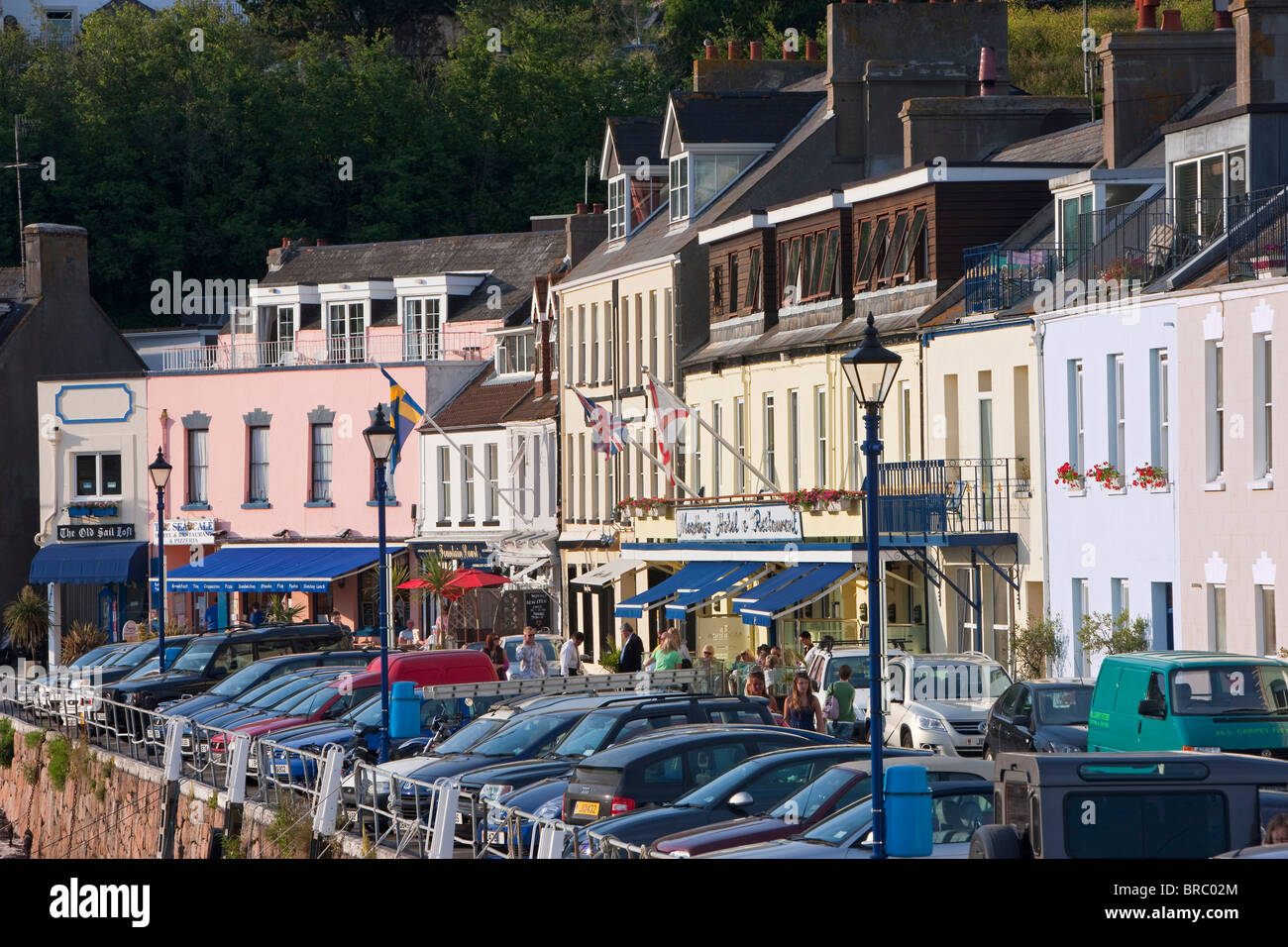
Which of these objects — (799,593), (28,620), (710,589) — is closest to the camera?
(799,593)

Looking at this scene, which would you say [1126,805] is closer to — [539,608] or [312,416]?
[539,608]

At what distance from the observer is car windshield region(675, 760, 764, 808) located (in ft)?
60.2

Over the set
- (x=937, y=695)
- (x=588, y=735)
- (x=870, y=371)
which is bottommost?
(x=937, y=695)

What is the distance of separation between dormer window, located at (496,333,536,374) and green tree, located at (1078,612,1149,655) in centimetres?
2891

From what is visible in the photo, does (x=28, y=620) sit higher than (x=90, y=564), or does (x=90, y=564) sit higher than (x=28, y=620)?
(x=90, y=564)

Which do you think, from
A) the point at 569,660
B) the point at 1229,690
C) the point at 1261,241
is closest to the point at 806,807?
the point at 1229,690

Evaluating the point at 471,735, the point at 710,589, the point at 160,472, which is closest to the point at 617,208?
the point at 710,589

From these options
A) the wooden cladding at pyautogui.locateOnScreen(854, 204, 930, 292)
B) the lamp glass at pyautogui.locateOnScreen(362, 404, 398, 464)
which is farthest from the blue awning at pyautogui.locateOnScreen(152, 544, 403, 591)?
the lamp glass at pyautogui.locateOnScreen(362, 404, 398, 464)

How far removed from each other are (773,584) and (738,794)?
22524 millimetres

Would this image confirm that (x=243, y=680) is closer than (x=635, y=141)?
Yes

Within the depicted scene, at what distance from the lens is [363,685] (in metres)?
30.6

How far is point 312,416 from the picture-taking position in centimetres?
6203

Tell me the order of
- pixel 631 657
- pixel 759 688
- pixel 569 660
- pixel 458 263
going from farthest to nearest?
pixel 458 263 → pixel 631 657 → pixel 569 660 → pixel 759 688
